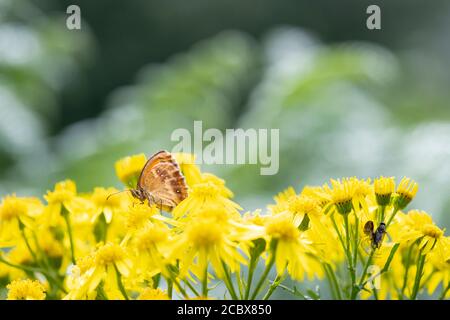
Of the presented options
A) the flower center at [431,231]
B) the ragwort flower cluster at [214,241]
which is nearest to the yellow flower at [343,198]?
the ragwort flower cluster at [214,241]

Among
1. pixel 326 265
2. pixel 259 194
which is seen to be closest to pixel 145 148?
pixel 259 194

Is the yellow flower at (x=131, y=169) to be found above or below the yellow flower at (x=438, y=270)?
above

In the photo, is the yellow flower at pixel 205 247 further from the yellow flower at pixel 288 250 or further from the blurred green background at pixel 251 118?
the blurred green background at pixel 251 118

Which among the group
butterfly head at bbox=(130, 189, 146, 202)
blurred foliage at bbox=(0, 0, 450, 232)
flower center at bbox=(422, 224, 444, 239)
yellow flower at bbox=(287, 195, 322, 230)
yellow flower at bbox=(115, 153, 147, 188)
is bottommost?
flower center at bbox=(422, 224, 444, 239)

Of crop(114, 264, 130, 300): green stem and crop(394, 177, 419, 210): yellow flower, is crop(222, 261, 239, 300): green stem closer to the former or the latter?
crop(114, 264, 130, 300): green stem

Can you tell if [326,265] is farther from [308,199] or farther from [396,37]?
[396,37]

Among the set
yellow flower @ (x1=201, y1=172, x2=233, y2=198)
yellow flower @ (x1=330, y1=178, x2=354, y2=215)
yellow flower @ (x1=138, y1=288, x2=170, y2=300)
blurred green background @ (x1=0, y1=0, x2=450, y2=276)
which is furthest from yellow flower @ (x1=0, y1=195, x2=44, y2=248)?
blurred green background @ (x1=0, y1=0, x2=450, y2=276)

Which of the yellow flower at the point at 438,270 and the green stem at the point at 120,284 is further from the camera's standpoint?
the yellow flower at the point at 438,270

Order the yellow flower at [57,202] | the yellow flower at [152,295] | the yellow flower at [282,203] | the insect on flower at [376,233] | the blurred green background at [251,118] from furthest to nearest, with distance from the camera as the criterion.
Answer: the blurred green background at [251,118] → the yellow flower at [57,202] → the yellow flower at [282,203] → the insect on flower at [376,233] → the yellow flower at [152,295]
